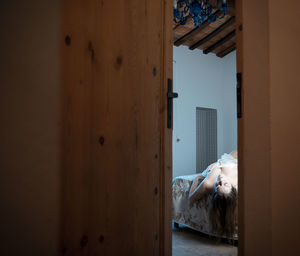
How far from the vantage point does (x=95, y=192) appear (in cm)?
88

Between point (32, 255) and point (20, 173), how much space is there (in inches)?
9.0

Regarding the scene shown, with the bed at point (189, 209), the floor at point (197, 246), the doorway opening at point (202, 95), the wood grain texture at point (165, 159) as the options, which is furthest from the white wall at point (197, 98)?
the wood grain texture at point (165, 159)

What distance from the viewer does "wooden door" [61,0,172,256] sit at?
84cm

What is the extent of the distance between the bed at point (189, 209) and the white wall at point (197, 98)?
7.43 ft

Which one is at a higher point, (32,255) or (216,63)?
(216,63)

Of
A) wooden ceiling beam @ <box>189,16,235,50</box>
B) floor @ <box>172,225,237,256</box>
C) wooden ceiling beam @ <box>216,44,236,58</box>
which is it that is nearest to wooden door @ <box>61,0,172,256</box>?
floor @ <box>172,225,237,256</box>

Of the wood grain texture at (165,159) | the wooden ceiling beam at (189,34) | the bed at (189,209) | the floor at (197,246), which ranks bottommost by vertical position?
the floor at (197,246)

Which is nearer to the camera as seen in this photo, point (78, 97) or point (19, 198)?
point (19, 198)

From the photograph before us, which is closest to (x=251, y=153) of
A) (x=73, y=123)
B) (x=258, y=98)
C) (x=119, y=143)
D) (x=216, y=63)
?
(x=258, y=98)

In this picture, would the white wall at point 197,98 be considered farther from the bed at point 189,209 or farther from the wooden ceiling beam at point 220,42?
the bed at point 189,209

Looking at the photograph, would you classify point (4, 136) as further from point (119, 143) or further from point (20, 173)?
point (119, 143)

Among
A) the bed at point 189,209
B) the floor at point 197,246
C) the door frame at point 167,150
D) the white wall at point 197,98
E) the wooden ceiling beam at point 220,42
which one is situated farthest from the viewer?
the wooden ceiling beam at point 220,42

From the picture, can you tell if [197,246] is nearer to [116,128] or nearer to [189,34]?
[116,128]

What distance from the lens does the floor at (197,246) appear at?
8.76 ft
